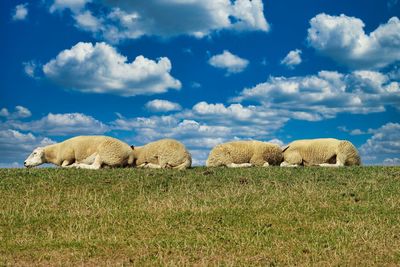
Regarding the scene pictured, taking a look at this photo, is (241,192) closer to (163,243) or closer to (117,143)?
(163,243)

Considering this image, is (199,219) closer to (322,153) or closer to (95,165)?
(95,165)

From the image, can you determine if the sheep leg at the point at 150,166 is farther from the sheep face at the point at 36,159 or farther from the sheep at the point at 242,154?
the sheep face at the point at 36,159

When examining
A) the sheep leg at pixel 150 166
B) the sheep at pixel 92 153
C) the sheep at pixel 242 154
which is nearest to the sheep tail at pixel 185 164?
the sheep leg at pixel 150 166

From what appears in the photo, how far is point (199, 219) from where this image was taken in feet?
46.3

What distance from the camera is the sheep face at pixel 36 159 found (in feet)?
99.3

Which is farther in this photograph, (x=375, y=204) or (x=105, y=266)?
(x=375, y=204)

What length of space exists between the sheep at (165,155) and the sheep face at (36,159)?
646 centimetres

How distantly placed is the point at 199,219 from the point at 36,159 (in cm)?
1878

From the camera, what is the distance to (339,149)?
28.5m

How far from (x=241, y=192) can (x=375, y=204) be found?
425 centimetres

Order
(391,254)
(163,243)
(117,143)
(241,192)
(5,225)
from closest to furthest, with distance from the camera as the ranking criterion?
(391,254), (163,243), (5,225), (241,192), (117,143)

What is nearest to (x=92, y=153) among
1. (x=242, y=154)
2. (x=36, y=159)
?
(x=36, y=159)

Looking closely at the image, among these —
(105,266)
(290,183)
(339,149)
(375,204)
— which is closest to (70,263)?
(105,266)

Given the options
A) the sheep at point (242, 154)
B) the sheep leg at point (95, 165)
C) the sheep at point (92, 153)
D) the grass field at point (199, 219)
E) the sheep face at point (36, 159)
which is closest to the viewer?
the grass field at point (199, 219)
